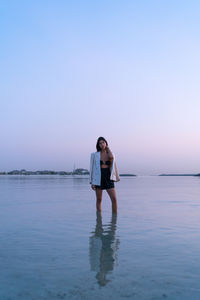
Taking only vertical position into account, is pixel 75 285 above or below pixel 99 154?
below

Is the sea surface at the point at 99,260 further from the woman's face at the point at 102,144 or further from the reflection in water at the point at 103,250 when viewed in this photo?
the woman's face at the point at 102,144

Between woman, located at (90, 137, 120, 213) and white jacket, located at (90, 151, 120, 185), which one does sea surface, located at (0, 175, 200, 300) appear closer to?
woman, located at (90, 137, 120, 213)

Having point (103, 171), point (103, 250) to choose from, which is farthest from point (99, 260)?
point (103, 171)

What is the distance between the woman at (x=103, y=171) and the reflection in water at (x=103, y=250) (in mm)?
1750

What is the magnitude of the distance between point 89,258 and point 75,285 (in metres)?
0.89

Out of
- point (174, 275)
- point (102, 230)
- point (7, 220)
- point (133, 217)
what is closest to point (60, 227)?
point (102, 230)

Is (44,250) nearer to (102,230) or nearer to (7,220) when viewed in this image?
(102,230)

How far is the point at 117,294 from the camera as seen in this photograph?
246cm

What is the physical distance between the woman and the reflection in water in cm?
175

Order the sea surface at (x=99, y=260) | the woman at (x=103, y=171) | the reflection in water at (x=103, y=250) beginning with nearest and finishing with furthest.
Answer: the sea surface at (x=99, y=260), the reflection in water at (x=103, y=250), the woman at (x=103, y=171)

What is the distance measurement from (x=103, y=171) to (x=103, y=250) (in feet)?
Result: 12.3

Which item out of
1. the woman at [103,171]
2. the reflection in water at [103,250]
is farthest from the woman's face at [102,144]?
the reflection in water at [103,250]

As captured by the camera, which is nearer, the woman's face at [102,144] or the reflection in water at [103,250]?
the reflection in water at [103,250]

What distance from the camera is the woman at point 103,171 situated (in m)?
7.50
